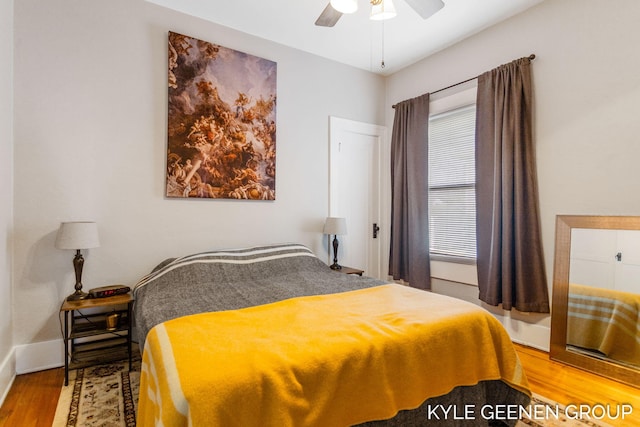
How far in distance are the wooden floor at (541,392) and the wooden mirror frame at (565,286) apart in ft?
0.24

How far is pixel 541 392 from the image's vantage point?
2.08 metres

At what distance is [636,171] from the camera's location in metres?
2.21

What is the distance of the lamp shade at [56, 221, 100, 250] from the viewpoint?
Result: 218 centimetres

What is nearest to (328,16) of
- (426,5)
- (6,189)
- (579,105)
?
(426,5)

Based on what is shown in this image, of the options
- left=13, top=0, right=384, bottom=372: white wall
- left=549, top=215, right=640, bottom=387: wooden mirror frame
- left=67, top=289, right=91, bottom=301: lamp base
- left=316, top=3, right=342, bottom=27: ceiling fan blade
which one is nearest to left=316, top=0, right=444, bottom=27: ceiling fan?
left=316, top=3, right=342, bottom=27: ceiling fan blade

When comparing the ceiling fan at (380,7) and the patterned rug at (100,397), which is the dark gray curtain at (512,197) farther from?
the patterned rug at (100,397)

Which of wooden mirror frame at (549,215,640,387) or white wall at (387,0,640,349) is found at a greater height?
white wall at (387,0,640,349)

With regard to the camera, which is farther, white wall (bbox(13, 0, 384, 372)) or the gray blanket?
white wall (bbox(13, 0, 384, 372))

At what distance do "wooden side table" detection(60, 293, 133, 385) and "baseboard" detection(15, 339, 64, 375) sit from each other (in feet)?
0.25

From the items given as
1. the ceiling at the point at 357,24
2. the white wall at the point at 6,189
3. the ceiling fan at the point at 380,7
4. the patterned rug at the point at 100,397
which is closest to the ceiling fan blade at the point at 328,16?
the ceiling fan at the point at 380,7

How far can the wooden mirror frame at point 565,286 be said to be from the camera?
2303 millimetres

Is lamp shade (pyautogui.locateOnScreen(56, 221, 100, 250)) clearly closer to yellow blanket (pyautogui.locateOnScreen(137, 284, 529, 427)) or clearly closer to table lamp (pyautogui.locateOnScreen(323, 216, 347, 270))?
yellow blanket (pyautogui.locateOnScreen(137, 284, 529, 427))

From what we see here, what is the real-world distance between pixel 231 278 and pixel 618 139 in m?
2.99

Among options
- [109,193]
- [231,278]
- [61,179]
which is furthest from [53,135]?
[231,278]
